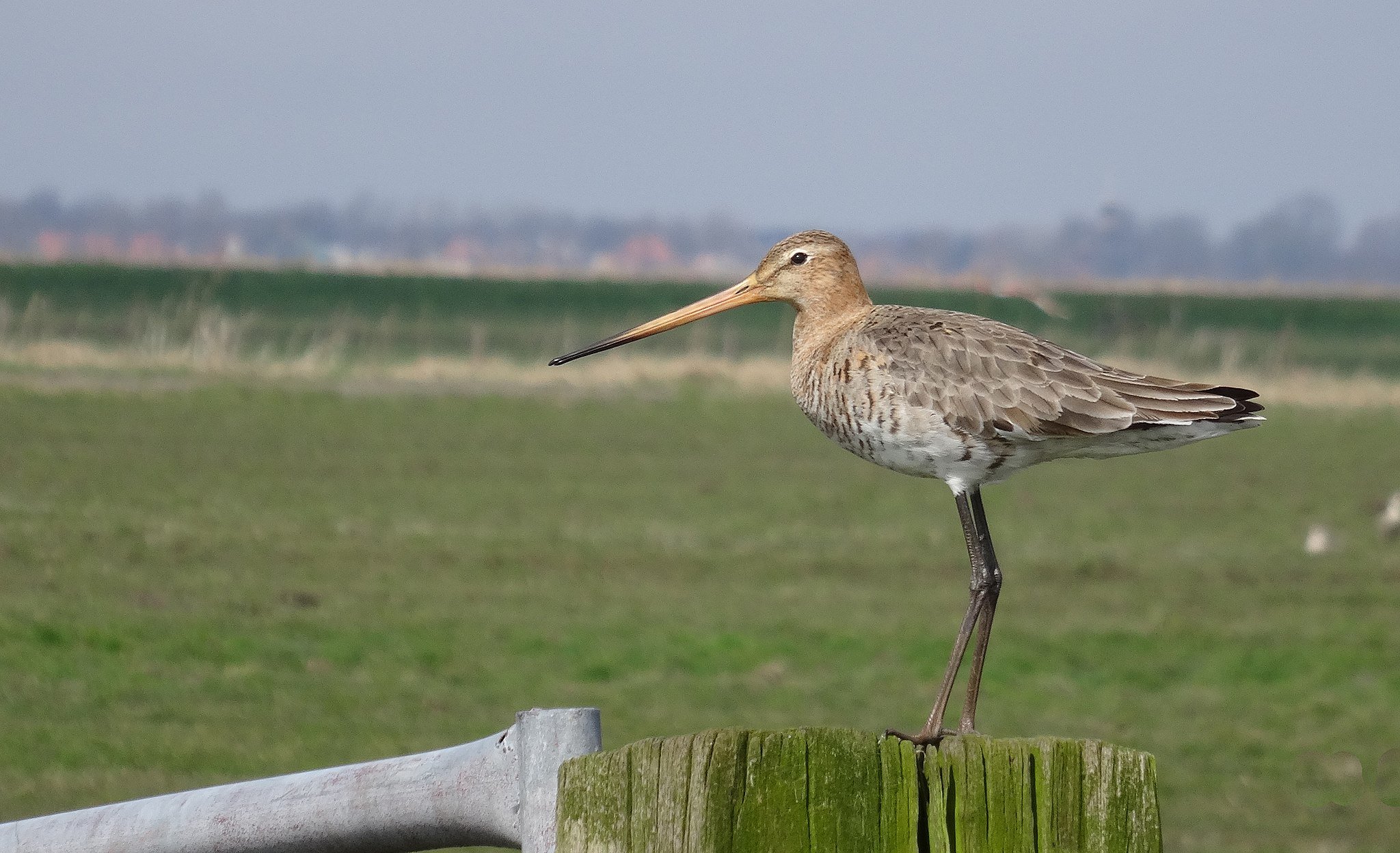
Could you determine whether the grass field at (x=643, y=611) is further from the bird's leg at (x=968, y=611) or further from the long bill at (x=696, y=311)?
the long bill at (x=696, y=311)

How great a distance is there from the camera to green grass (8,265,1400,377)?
4838cm

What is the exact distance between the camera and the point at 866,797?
7.50 ft

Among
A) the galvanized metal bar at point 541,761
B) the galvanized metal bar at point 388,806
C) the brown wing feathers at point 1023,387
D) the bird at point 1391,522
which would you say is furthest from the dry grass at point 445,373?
the galvanized metal bar at point 541,761

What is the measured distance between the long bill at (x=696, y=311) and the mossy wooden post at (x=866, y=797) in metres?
1.92

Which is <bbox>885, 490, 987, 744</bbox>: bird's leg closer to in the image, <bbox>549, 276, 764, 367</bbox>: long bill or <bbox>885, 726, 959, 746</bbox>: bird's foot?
<bbox>885, 726, 959, 746</bbox>: bird's foot

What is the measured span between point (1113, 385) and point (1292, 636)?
36.0 ft

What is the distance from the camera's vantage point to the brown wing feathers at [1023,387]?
12.7 ft

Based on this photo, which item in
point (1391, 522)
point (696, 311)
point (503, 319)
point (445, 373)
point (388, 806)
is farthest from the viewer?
point (503, 319)

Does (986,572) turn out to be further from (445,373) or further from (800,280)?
(445,373)

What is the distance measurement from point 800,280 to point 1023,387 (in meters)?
0.74

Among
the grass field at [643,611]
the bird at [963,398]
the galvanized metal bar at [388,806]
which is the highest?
the bird at [963,398]

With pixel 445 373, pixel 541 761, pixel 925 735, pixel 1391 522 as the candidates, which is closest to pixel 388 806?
pixel 541 761

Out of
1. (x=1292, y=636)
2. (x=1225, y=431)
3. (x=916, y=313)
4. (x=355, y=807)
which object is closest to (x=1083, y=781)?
(x=355, y=807)

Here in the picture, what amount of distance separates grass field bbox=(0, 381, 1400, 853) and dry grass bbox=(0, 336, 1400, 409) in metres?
9.31
